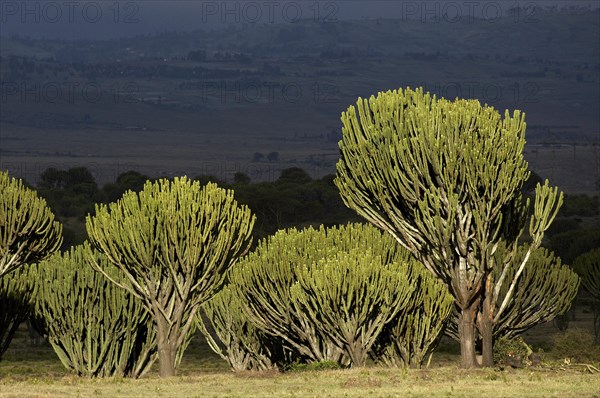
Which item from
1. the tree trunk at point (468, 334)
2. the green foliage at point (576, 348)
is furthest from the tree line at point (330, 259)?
the green foliage at point (576, 348)

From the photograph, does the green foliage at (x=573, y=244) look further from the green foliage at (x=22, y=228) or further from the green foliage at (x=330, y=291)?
the green foliage at (x=22, y=228)

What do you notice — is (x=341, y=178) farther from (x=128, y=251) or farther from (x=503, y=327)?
(x=503, y=327)

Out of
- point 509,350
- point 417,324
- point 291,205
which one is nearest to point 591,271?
point 509,350

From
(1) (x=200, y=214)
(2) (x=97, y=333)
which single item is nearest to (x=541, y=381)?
(1) (x=200, y=214)

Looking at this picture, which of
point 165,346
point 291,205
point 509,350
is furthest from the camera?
point 291,205

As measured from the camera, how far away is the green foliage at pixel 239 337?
127 ft

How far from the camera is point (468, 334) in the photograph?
108 ft

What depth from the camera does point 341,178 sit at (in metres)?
34.2

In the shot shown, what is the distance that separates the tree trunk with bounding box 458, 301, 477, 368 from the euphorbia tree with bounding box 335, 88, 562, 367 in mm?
28

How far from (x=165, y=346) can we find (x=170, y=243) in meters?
3.51

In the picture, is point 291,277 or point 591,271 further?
point 591,271

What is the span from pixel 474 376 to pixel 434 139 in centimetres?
628

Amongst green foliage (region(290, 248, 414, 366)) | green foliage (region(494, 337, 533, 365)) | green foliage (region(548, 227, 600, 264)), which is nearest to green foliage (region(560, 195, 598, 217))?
green foliage (region(548, 227, 600, 264))

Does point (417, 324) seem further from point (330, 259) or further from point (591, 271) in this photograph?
point (591, 271)
